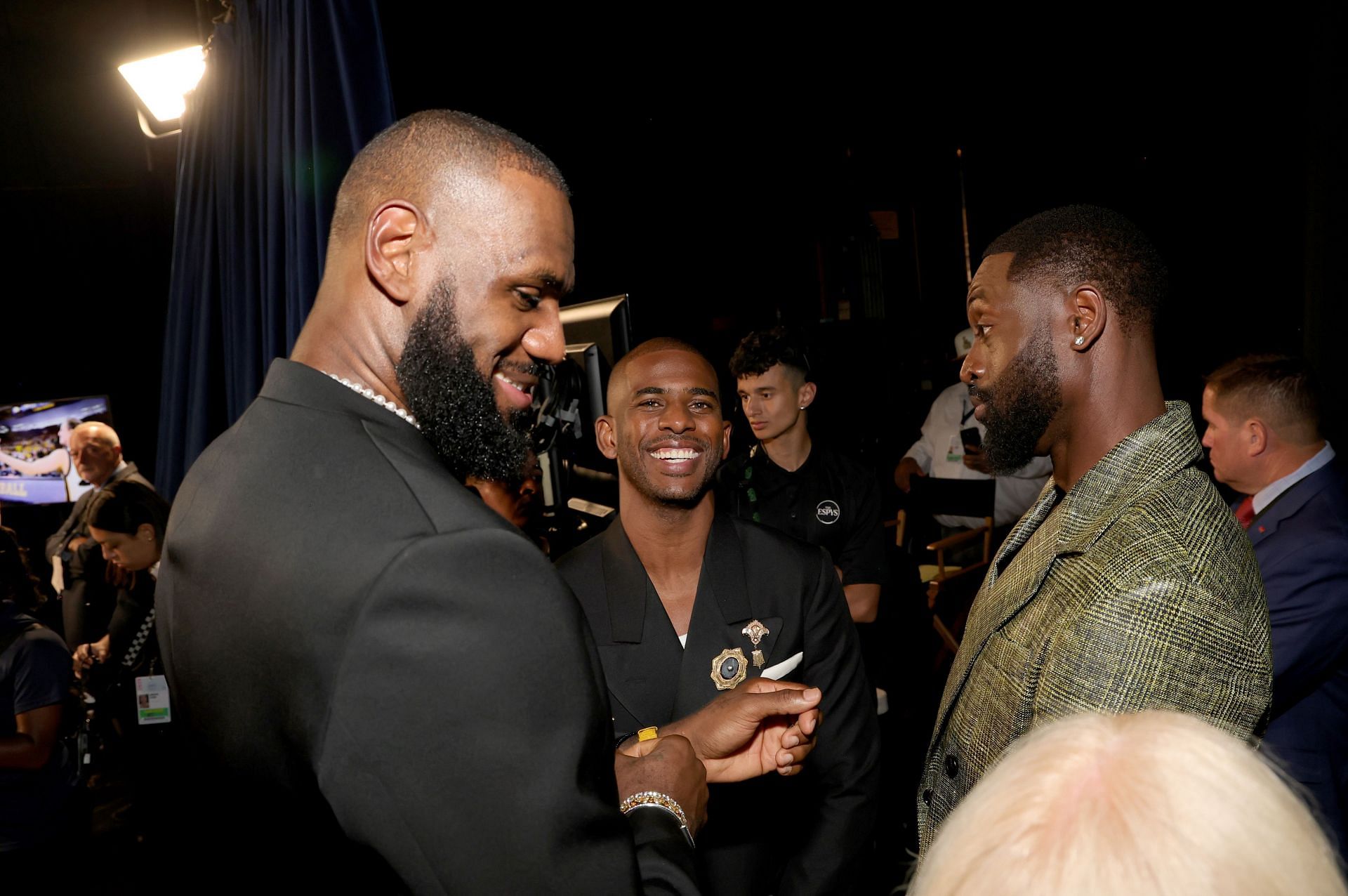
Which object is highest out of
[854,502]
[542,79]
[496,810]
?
[542,79]

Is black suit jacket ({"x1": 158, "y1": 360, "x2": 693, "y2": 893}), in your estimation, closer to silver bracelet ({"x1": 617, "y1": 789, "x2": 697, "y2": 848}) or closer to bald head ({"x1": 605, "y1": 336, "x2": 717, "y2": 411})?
silver bracelet ({"x1": 617, "y1": 789, "x2": 697, "y2": 848})

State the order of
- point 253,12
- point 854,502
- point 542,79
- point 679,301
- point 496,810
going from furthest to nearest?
point 679,301 → point 542,79 → point 854,502 → point 253,12 → point 496,810

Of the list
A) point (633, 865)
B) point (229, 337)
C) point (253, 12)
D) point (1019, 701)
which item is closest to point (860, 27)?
point (253, 12)

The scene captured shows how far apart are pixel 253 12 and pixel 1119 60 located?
4.19 m

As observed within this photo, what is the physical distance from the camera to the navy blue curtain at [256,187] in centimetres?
201

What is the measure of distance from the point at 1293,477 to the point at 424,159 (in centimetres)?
290

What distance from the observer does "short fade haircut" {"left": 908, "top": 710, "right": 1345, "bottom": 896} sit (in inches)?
20.8

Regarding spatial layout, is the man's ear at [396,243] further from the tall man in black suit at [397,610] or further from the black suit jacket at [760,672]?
the black suit jacket at [760,672]

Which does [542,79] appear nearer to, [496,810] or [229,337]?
[229,337]

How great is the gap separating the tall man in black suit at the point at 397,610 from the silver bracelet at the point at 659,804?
0.10 meters

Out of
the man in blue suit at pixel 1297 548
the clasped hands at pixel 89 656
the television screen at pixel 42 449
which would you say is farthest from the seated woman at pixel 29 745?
the television screen at pixel 42 449

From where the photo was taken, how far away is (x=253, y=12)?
246 cm

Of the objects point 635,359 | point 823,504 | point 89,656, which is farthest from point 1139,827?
point 89,656

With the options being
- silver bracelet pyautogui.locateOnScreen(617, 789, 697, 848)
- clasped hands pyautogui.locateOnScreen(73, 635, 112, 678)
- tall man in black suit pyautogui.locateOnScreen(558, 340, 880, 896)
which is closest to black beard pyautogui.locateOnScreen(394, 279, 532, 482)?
silver bracelet pyautogui.locateOnScreen(617, 789, 697, 848)
